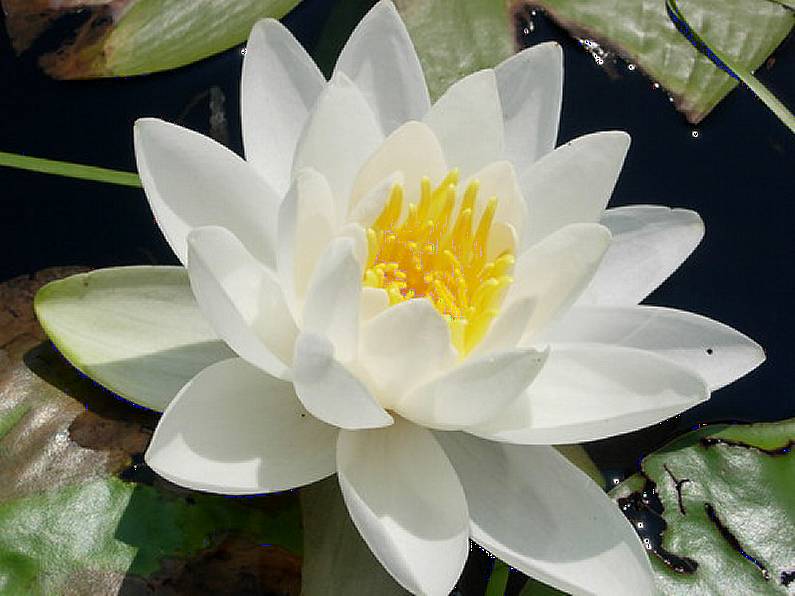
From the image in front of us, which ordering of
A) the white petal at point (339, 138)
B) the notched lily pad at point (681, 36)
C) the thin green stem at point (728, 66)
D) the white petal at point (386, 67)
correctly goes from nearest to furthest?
the white petal at point (339, 138) < the white petal at point (386, 67) < the thin green stem at point (728, 66) < the notched lily pad at point (681, 36)

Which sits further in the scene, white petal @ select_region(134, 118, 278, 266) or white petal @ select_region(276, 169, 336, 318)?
white petal @ select_region(134, 118, 278, 266)

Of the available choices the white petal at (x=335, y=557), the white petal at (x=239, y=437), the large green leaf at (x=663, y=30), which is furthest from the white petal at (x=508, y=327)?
the large green leaf at (x=663, y=30)

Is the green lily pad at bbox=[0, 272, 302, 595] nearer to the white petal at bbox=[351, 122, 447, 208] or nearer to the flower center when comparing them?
the flower center

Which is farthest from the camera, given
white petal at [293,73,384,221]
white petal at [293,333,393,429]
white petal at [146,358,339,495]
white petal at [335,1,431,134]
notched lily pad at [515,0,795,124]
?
notched lily pad at [515,0,795,124]

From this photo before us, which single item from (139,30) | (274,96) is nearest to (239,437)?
(274,96)

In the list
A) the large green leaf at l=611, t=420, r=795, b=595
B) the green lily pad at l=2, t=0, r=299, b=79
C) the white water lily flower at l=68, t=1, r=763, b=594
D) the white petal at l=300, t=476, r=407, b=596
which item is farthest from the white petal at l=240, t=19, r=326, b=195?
the large green leaf at l=611, t=420, r=795, b=595

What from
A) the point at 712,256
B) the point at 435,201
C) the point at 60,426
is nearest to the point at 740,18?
the point at 712,256

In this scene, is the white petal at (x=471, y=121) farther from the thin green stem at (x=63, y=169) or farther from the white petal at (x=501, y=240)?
the thin green stem at (x=63, y=169)
